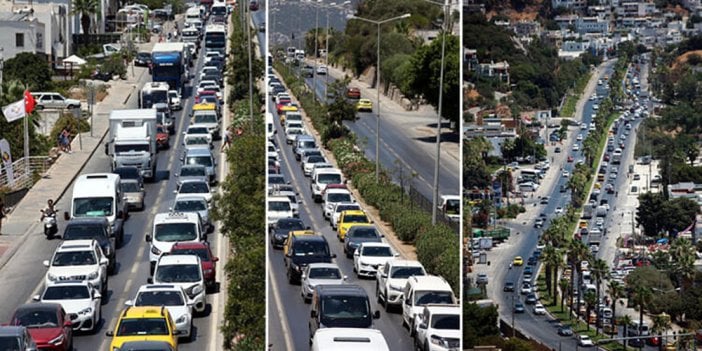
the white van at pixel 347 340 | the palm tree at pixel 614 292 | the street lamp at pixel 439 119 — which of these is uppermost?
the street lamp at pixel 439 119

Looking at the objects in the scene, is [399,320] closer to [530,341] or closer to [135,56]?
[530,341]

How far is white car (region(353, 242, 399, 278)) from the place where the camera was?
15.6m

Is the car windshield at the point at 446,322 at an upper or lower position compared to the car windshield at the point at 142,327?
upper

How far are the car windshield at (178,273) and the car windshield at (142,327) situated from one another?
5688 millimetres

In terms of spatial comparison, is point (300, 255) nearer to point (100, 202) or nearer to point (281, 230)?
point (281, 230)

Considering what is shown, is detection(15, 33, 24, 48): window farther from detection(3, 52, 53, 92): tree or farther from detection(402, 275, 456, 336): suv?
detection(402, 275, 456, 336): suv

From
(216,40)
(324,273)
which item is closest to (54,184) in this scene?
(324,273)

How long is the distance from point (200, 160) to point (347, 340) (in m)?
46.6

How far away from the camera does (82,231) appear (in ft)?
143

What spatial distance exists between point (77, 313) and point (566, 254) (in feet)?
53.9

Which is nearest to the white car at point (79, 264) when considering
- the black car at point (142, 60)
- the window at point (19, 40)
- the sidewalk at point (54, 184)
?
the sidewalk at point (54, 184)

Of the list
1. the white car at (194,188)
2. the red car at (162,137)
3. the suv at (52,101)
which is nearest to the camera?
the white car at (194,188)

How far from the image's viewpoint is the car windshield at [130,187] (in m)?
55.3

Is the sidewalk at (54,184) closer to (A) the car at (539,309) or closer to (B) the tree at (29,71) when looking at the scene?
(B) the tree at (29,71)
